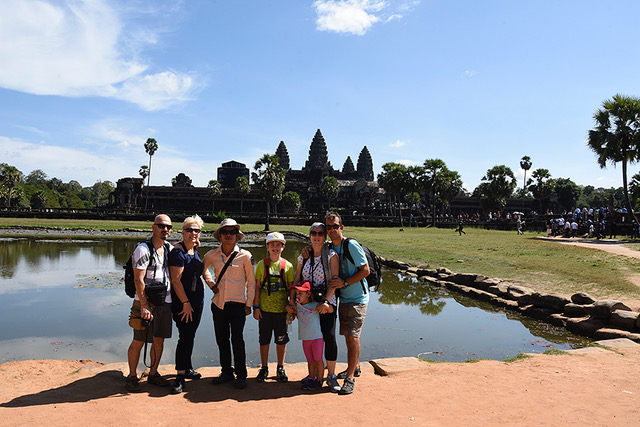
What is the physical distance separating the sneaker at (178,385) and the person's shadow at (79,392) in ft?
1.77

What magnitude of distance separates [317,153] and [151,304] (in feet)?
315

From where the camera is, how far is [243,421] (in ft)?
12.9

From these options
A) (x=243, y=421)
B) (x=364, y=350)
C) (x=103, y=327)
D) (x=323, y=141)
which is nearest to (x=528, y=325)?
(x=364, y=350)

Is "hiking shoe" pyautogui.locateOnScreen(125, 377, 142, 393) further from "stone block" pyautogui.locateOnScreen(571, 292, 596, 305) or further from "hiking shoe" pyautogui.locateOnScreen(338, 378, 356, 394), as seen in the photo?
"stone block" pyautogui.locateOnScreen(571, 292, 596, 305)

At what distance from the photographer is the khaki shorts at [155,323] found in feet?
15.7

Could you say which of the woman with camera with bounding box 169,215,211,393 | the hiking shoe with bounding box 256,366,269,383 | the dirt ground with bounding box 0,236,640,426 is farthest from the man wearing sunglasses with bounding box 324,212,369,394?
the woman with camera with bounding box 169,215,211,393

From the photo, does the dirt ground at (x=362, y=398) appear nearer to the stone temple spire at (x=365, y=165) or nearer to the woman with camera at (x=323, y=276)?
the woman with camera at (x=323, y=276)

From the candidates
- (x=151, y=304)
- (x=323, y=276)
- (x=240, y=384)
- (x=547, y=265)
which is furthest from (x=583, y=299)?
(x=151, y=304)

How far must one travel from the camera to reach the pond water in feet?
22.7

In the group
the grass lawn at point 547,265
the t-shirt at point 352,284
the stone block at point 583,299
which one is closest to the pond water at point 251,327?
the stone block at point 583,299

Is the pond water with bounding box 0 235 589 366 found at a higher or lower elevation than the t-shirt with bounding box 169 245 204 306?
lower

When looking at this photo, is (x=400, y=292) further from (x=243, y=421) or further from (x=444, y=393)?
(x=243, y=421)

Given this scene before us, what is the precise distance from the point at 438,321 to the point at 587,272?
22.7 feet

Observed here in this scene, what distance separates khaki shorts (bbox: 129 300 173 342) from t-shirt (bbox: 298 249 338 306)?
158cm
